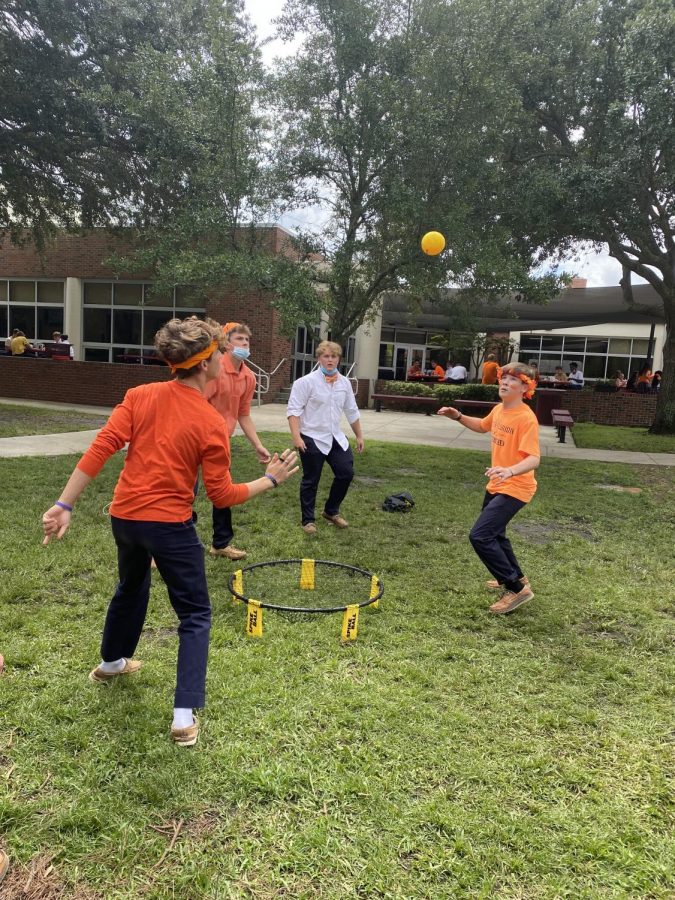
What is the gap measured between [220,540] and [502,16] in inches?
343

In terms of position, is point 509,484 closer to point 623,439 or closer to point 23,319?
point 623,439

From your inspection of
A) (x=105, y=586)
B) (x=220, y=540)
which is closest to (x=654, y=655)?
(x=220, y=540)

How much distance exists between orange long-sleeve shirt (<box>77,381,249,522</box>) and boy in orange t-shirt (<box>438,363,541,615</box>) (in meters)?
2.14

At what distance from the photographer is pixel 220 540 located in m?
5.07

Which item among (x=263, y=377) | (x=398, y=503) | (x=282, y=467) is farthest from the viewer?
(x=263, y=377)

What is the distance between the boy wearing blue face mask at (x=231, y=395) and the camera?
4910 mm

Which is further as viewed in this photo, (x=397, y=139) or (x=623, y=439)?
(x=623, y=439)

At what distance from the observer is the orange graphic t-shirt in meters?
4.12

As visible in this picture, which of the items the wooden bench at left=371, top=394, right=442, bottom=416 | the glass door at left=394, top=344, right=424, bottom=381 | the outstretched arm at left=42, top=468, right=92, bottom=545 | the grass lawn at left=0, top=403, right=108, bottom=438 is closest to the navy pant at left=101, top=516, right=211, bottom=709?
the outstretched arm at left=42, top=468, right=92, bottom=545

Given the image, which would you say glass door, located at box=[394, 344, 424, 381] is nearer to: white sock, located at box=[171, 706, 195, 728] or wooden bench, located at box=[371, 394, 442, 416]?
wooden bench, located at box=[371, 394, 442, 416]

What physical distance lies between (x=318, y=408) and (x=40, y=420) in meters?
9.84

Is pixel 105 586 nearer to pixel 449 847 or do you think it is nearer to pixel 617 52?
pixel 449 847

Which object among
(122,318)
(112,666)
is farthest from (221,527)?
(122,318)

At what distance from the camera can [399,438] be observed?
13812 millimetres
